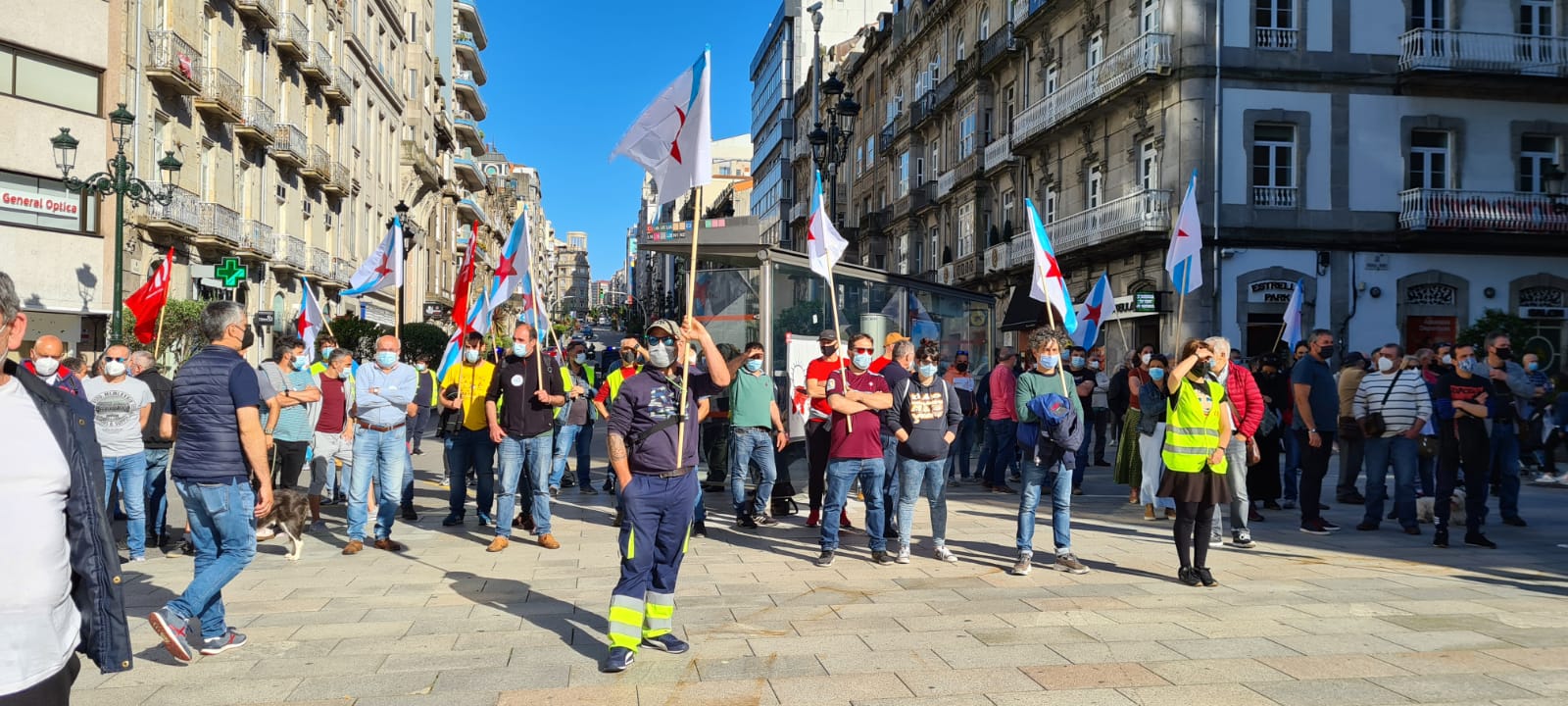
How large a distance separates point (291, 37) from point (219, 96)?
Answer: 6.00 meters

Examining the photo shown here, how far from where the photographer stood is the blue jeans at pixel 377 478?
9.10 meters

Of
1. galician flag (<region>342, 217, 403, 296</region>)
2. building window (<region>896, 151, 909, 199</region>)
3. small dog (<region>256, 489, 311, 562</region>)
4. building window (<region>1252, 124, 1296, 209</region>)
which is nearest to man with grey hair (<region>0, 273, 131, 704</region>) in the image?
small dog (<region>256, 489, 311, 562</region>)

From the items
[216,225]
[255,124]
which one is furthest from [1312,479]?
[255,124]

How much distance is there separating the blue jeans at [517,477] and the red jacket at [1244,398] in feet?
19.0

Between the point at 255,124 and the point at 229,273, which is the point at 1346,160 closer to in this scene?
the point at 229,273

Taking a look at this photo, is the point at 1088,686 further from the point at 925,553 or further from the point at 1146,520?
the point at 1146,520

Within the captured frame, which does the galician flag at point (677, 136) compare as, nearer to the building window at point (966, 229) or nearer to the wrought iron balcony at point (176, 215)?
the wrought iron balcony at point (176, 215)

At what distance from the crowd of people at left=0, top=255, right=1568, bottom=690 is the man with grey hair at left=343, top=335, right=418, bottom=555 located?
0.7 inches

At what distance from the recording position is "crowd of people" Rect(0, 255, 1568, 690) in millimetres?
5789

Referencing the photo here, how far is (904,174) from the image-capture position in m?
46.2

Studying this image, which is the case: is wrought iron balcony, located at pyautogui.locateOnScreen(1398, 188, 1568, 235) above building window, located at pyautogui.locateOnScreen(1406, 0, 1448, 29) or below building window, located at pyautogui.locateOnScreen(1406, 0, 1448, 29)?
below

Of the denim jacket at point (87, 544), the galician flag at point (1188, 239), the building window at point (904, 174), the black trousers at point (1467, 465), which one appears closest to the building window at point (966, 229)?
the building window at point (904, 174)

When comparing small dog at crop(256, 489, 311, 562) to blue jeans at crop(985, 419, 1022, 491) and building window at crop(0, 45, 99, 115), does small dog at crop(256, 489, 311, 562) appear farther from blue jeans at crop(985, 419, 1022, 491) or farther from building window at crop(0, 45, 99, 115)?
building window at crop(0, 45, 99, 115)

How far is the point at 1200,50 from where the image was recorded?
24312 mm
